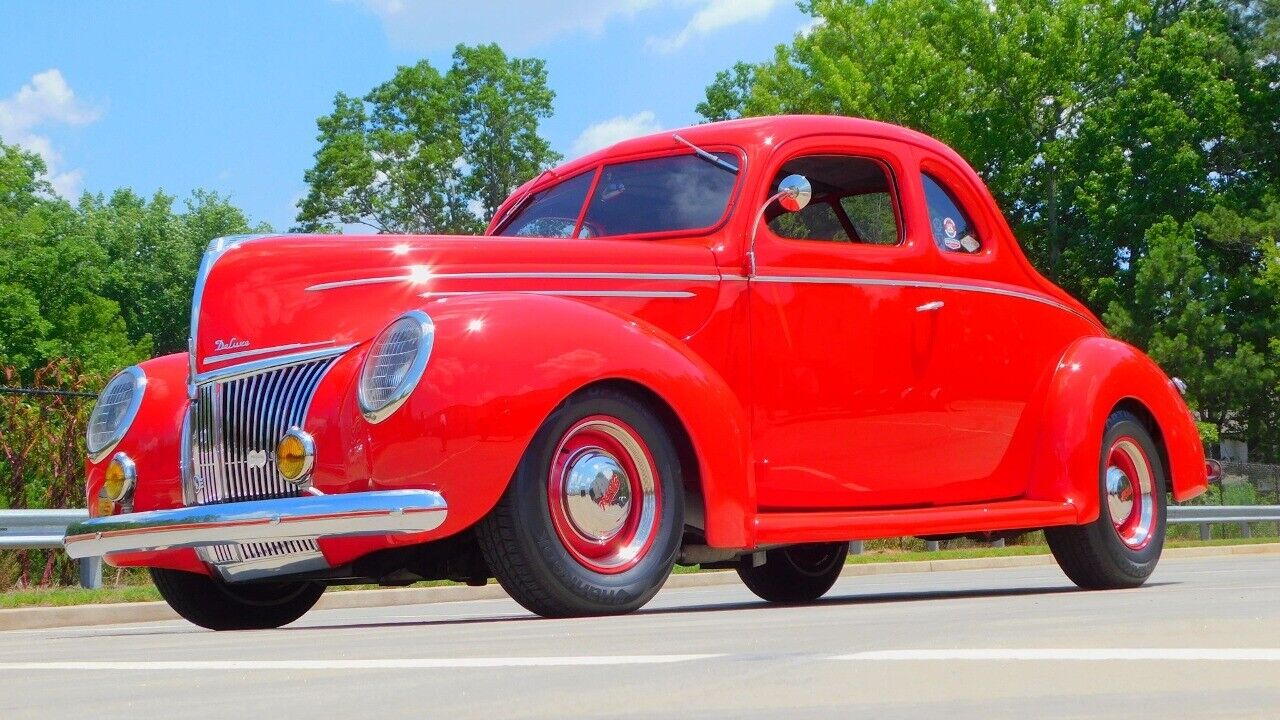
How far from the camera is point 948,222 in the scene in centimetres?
869

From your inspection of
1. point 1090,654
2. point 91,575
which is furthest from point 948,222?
point 91,575

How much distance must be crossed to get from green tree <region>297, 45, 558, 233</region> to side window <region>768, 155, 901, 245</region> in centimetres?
4775

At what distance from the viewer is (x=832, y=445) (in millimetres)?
7746

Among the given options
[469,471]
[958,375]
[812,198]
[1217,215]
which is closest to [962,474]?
[958,375]

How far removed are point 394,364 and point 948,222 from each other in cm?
346

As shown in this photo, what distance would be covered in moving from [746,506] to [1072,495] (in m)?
2.23

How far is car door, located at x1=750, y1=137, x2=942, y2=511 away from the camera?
7.56m

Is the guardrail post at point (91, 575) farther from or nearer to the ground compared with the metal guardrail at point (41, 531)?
nearer to the ground

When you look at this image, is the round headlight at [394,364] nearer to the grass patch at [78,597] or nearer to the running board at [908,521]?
the running board at [908,521]

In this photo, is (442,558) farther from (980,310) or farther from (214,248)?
(980,310)

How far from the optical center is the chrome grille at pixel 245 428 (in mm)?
6645

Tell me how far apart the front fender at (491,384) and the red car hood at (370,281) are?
Result: 0.36 metres

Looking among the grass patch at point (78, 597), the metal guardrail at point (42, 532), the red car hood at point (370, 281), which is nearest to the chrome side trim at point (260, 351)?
the red car hood at point (370, 281)

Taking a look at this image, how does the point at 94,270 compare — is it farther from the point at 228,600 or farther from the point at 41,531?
Answer: the point at 228,600
